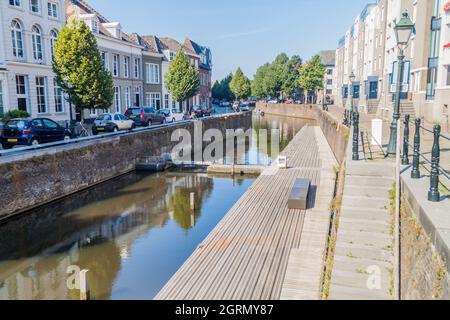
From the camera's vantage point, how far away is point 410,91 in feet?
91.8

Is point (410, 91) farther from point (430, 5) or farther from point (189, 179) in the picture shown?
point (189, 179)

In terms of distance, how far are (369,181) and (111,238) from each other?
9104 mm

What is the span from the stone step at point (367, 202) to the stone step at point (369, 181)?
583 mm

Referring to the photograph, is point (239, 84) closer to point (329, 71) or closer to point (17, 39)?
point (329, 71)

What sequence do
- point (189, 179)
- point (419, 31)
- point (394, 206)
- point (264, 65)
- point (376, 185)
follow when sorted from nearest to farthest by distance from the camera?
1. point (394, 206)
2. point (376, 185)
3. point (189, 179)
4. point (419, 31)
5. point (264, 65)

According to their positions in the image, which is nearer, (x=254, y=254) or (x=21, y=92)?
(x=254, y=254)

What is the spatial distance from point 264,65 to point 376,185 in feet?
320

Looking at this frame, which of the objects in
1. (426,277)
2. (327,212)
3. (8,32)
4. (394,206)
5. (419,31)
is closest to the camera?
(426,277)

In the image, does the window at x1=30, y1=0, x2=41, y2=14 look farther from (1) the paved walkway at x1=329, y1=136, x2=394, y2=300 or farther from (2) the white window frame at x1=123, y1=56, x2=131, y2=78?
(1) the paved walkway at x1=329, y1=136, x2=394, y2=300

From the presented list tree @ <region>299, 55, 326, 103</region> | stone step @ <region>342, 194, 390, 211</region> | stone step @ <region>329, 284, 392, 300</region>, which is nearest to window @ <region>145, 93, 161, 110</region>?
tree @ <region>299, 55, 326, 103</region>

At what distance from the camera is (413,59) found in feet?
87.5

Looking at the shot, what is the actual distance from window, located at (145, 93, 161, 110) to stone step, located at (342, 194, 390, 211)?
42.3 meters

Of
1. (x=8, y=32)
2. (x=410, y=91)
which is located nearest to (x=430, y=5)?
(x=410, y=91)

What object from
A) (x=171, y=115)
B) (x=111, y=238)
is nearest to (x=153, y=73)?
(x=171, y=115)
